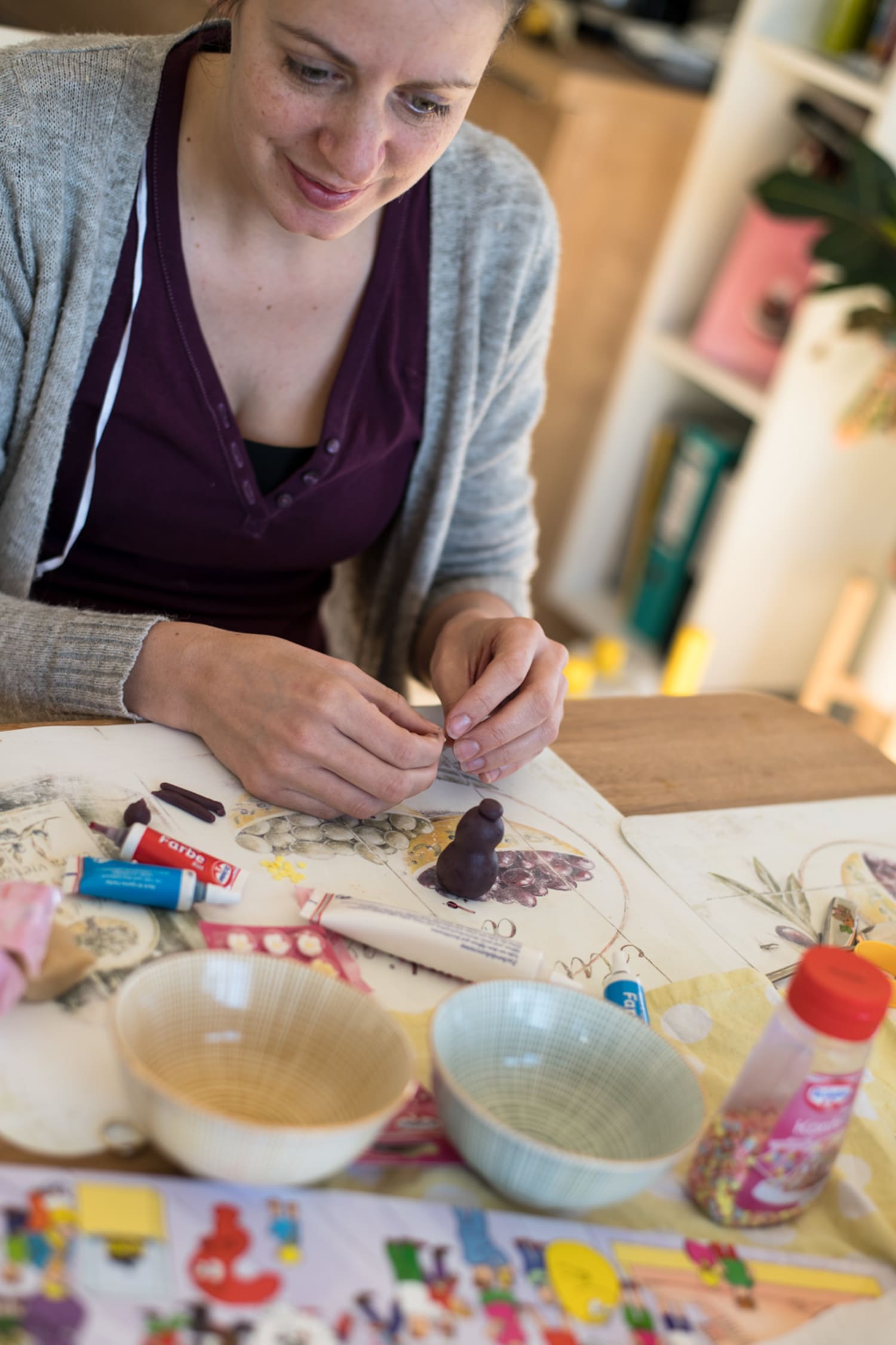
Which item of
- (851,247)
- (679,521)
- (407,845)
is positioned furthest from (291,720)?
(679,521)

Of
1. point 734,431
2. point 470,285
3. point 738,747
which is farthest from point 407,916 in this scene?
point 734,431

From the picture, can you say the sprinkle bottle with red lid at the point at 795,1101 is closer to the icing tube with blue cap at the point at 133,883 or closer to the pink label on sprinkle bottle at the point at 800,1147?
the pink label on sprinkle bottle at the point at 800,1147

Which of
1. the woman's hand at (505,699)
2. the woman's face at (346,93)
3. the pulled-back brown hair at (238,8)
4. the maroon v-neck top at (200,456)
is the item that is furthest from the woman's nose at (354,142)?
the woman's hand at (505,699)

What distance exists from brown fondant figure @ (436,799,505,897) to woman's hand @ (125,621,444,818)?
7cm

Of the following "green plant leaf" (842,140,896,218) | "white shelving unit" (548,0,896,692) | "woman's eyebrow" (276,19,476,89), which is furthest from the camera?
"white shelving unit" (548,0,896,692)

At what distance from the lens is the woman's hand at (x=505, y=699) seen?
88 cm

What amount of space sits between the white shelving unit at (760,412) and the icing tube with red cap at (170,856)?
152 centimetres

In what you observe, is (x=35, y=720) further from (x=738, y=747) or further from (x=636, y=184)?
(x=636, y=184)

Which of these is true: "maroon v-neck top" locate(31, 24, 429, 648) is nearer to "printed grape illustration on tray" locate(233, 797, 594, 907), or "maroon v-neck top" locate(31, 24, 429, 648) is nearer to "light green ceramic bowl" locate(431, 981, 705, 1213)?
"printed grape illustration on tray" locate(233, 797, 594, 907)

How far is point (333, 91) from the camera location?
2.62ft

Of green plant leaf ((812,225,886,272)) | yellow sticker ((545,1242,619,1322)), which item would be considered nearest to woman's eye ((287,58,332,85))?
yellow sticker ((545,1242,619,1322))

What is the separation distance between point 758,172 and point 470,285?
4.40 ft

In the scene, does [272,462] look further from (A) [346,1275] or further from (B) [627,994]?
(A) [346,1275]

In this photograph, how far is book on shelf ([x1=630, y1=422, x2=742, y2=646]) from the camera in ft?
7.50
